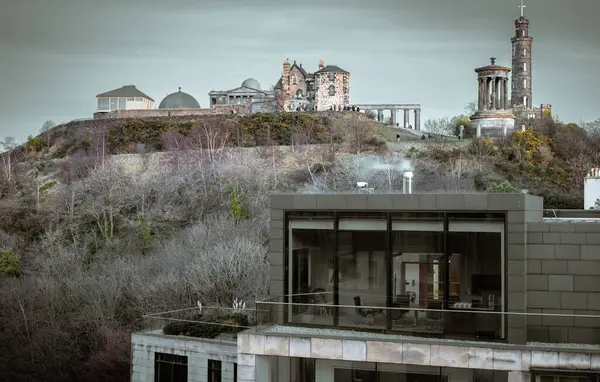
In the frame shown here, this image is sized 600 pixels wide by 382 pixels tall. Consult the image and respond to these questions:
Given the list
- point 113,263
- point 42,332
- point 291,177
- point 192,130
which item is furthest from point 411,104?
point 42,332

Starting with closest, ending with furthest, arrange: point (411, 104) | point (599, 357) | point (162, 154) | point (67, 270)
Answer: point (599, 357)
point (67, 270)
point (162, 154)
point (411, 104)

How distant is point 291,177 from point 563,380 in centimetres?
4753

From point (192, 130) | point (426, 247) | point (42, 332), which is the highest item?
point (192, 130)

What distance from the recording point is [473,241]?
49.8 ft

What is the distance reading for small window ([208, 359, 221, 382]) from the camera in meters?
22.7

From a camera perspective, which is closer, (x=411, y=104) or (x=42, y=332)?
(x=42, y=332)

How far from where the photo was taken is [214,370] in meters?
22.7

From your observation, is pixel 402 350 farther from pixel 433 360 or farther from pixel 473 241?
pixel 473 241

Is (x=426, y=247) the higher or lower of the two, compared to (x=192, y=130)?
lower

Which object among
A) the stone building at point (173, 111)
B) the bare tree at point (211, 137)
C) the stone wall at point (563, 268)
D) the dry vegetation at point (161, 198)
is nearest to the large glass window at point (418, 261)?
the stone wall at point (563, 268)

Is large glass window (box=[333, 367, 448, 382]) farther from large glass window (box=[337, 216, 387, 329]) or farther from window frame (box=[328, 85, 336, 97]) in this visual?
window frame (box=[328, 85, 336, 97])

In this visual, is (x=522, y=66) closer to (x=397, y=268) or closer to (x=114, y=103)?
(x=114, y=103)

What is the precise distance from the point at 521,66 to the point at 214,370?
76.5m

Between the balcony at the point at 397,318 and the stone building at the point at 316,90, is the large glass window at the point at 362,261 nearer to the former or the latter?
the balcony at the point at 397,318
